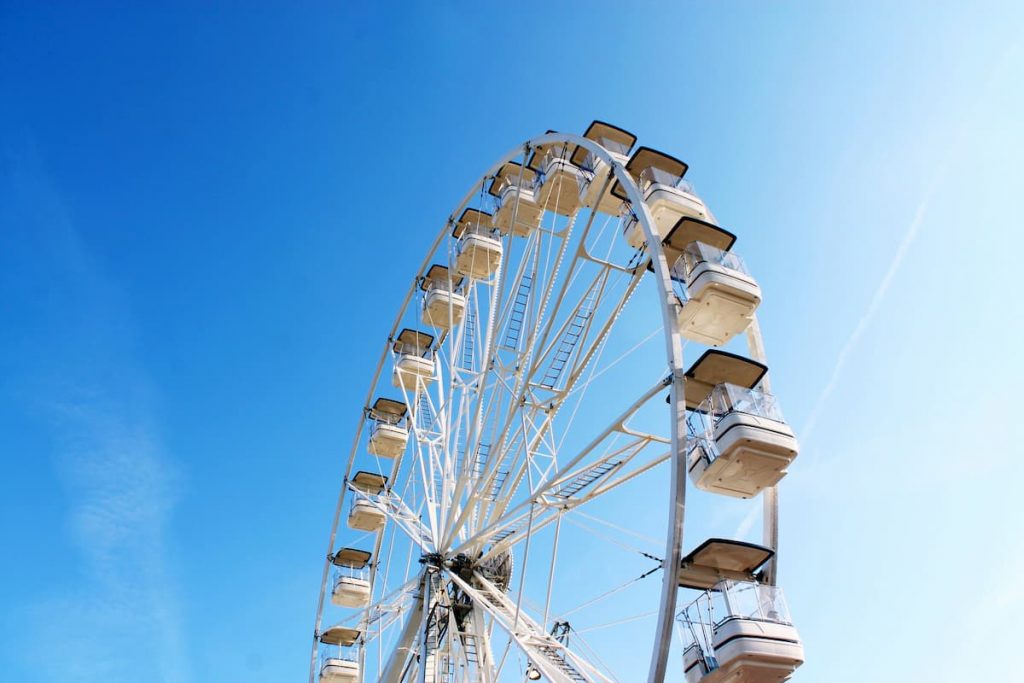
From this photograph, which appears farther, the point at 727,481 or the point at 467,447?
the point at 467,447

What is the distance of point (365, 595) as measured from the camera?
2119 cm

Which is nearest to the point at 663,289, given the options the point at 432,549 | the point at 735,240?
the point at 735,240

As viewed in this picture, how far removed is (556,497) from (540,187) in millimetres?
6717

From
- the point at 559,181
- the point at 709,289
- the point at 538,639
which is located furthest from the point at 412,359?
the point at 709,289

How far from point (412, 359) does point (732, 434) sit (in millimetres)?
12903

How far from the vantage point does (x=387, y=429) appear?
71.6 ft

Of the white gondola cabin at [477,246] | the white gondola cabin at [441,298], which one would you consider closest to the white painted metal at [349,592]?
the white gondola cabin at [441,298]

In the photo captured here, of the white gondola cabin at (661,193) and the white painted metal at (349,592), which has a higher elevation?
the white gondola cabin at (661,193)

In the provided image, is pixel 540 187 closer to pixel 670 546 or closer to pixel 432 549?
pixel 432 549

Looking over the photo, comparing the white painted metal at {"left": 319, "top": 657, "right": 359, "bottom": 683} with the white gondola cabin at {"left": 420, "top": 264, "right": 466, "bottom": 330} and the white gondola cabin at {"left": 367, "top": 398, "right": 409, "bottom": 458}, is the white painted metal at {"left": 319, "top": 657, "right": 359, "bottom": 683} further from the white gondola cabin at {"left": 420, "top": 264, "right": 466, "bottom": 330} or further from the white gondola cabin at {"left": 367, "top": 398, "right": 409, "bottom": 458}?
the white gondola cabin at {"left": 420, "top": 264, "right": 466, "bottom": 330}

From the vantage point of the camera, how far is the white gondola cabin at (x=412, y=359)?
21.6 metres

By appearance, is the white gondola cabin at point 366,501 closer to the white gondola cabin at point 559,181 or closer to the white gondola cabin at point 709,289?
the white gondola cabin at point 559,181

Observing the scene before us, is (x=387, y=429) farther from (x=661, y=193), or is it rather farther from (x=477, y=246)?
(x=661, y=193)

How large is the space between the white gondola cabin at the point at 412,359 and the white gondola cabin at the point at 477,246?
2.79m
